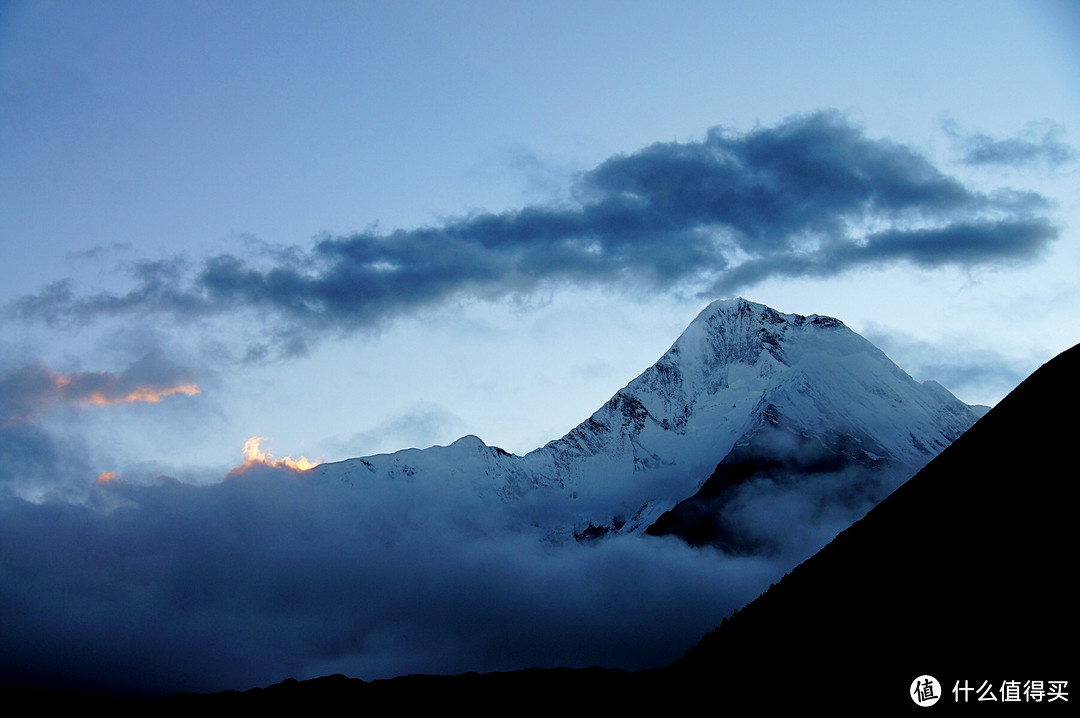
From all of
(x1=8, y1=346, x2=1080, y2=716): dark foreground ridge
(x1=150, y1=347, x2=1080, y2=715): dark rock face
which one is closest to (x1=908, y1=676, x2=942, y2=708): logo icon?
(x1=150, y1=347, x2=1080, y2=715): dark rock face

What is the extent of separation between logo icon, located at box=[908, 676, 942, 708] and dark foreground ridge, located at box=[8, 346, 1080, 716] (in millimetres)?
827

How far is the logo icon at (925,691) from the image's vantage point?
66.1m

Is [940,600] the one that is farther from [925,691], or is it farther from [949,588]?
[925,691]

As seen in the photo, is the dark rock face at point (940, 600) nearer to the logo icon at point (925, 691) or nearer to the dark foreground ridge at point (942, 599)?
the dark foreground ridge at point (942, 599)

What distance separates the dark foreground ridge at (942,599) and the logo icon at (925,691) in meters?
0.83

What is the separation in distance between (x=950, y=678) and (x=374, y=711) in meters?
143

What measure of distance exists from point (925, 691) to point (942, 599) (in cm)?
975

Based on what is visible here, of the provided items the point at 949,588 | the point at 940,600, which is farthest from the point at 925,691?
the point at 949,588

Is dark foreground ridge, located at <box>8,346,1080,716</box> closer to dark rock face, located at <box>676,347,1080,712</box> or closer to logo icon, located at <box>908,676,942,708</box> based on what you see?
dark rock face, located at <box>676,347,1080,712</box>

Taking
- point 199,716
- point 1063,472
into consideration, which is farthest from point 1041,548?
point 199,716

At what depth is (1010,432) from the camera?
9038 cm

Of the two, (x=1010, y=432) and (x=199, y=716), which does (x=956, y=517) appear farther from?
(x=199, y=716)

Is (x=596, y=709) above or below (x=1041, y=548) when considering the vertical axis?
below

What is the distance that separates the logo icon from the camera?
66131mm
